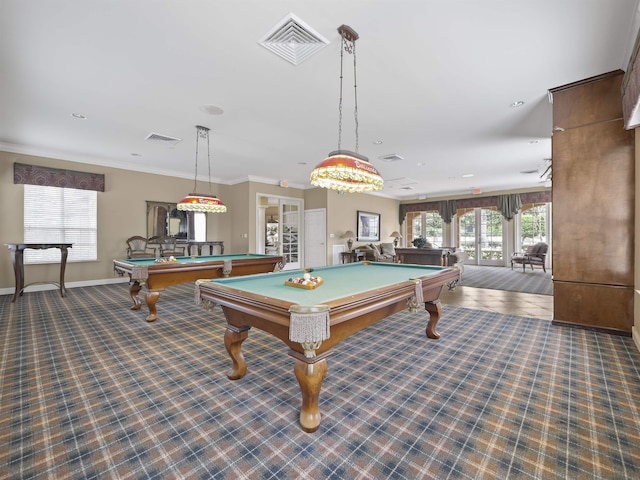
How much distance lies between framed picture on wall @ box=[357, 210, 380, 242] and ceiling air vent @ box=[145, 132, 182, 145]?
20.3 feet

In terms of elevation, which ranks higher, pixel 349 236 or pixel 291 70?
pixel 291 70

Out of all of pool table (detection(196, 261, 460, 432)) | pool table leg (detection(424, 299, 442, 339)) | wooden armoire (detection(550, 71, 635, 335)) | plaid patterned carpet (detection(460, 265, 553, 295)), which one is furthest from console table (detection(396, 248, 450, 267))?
pool table (detection(196, 261, 460, 432))

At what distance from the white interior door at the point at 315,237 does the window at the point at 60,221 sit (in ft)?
17.5

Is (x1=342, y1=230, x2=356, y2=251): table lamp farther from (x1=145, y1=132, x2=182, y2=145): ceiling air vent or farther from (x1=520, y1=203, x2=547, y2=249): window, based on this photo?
(x1=520, y1=203, x2=547, y2=249): window

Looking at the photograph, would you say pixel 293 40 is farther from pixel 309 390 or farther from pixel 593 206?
pixel 593 206

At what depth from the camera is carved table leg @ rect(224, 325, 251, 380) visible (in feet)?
7.06

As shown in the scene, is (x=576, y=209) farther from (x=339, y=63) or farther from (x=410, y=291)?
(x=339, y=63)

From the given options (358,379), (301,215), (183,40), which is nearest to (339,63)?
(183,40)

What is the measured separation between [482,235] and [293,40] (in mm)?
10411

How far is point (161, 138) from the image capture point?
4.84 metres

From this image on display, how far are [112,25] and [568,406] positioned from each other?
4256 millimetres

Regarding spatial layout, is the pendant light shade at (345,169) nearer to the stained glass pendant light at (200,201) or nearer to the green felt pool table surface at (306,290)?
the green felt pool table surface at (306,290)

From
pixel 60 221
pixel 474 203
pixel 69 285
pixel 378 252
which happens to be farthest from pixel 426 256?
pixel 60 221

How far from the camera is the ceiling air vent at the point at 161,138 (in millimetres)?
4699
